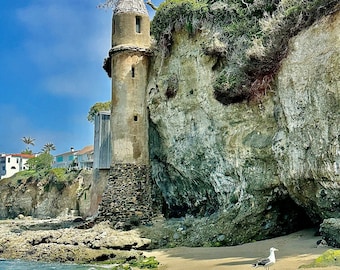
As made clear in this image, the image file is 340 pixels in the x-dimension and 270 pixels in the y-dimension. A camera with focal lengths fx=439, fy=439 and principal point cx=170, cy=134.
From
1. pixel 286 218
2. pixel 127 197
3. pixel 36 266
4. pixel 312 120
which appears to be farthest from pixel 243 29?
pixel 36 266

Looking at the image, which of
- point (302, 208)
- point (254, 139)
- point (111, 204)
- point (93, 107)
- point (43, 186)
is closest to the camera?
point (302, 208)

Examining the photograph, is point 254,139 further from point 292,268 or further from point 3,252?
point 3,252

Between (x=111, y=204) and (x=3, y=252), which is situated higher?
(x=111, y=204)

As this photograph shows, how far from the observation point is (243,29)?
18.7 metres

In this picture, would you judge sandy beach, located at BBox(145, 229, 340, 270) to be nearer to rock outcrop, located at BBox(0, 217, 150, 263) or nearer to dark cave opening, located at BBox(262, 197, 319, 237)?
dark cave opening, located at BBox(262, 197, 319, 237)

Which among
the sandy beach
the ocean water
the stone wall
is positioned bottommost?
the ocean water

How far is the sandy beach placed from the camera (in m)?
11.4

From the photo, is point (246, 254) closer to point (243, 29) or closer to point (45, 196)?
point (243, 29)

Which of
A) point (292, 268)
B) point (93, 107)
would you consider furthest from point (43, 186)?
point (292, 268)

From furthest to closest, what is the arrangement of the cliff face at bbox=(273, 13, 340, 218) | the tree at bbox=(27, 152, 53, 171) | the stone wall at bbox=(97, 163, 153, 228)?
the tree at bbox=(27, 152, 53, 171), the stone wall at bbox=(97, 163, 153, 228), the cliff face at bbox=(273, 13, 340, 218)

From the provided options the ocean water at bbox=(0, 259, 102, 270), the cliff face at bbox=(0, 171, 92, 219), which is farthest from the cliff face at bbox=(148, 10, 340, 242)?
the cliff face at bbox=(0, 171, 92, 219)

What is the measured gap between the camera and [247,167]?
54.4ft

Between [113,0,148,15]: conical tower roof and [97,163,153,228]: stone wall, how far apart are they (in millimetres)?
8125

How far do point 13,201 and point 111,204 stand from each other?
31685mm
